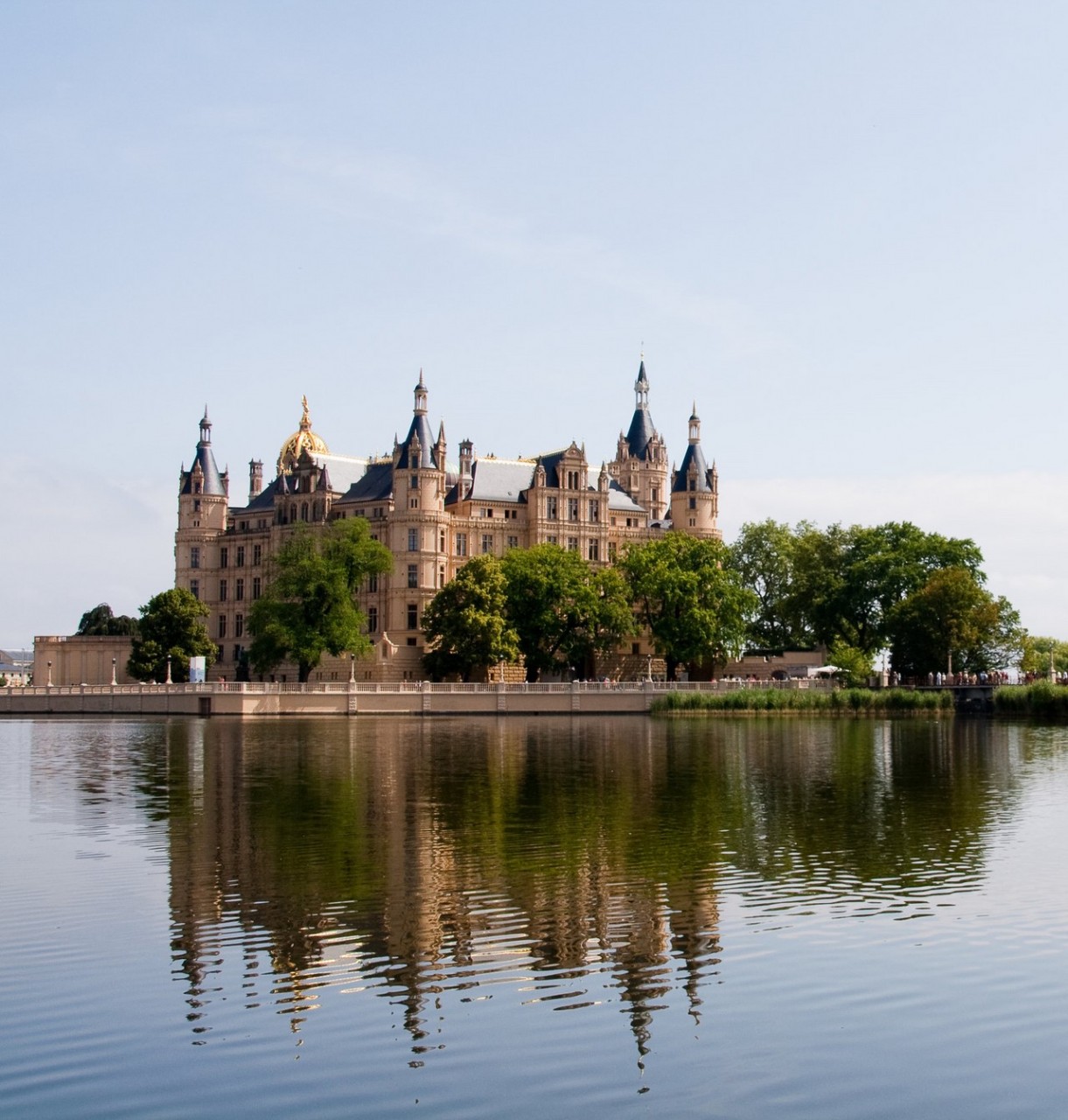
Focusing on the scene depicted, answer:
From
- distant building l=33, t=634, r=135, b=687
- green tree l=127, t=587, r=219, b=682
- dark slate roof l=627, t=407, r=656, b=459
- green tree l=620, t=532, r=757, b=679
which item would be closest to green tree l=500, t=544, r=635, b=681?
green tree l=620, t=532, r=757, b=679

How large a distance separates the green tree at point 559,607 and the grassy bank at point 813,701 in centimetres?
1314

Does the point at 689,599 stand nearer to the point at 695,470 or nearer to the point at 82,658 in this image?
the point at 695,470

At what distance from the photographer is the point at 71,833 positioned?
86.2 feet

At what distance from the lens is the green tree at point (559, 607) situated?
316 feet

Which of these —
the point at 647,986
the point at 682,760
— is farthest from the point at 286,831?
the point at 682,760

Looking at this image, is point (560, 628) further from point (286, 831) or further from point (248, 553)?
point (286, 831)

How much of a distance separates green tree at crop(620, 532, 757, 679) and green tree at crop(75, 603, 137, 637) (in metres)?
44.1

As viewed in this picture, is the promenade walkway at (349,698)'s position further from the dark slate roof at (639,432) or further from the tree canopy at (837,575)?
the dark slate roof at (639,432)

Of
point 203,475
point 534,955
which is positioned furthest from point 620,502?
point 534,955

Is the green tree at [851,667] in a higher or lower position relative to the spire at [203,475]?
lower

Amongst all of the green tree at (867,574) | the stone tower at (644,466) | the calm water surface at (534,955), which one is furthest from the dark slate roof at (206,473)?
the calm water surface at (534,955)

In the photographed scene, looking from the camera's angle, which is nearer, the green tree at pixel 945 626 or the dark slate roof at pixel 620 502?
the green tree at pixel 945 626

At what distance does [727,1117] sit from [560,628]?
85469 mm

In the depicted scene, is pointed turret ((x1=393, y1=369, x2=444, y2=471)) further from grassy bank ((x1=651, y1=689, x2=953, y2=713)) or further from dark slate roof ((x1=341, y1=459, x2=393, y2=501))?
grassy bank ((x1=651, y1=689, x2=953, y2=713))
